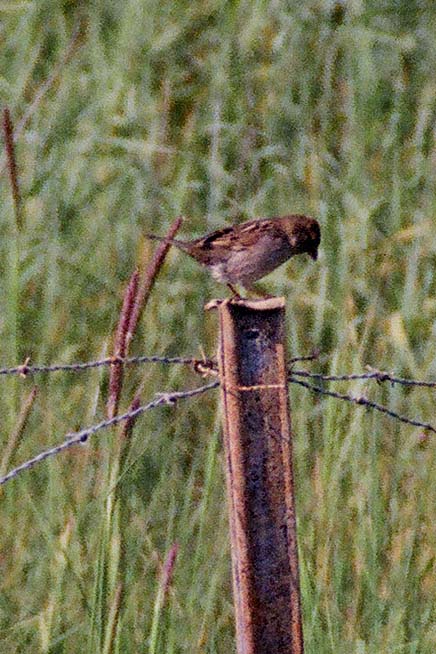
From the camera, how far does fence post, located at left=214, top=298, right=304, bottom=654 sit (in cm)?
240

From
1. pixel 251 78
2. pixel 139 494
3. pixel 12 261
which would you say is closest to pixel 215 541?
pixel 139 494

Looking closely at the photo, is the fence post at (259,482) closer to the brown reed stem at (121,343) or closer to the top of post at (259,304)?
the top of post at (259,304)

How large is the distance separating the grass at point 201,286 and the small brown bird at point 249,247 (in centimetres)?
28

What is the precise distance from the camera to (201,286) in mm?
5137

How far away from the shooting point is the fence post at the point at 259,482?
94.4 inches

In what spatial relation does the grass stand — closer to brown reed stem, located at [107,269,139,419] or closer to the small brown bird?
brown reed stem, located at [107,269,139,419]

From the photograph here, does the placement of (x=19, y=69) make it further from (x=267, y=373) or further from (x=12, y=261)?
(x=267, y=373)

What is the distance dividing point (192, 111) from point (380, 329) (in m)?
1.56

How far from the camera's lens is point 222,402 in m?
2.43

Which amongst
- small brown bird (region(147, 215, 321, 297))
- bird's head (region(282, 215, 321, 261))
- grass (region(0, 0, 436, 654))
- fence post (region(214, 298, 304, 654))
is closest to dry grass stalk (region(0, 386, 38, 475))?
grass (region(0, 0, 436, 654))

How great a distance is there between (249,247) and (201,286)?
46.5 inches

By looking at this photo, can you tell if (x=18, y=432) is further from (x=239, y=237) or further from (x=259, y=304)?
(x=239, y=237)

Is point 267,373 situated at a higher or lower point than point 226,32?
lower

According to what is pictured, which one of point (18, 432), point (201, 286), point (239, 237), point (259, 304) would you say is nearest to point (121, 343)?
point (259, 304)
